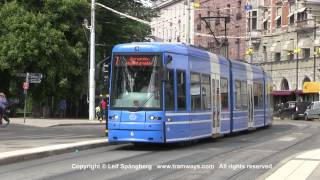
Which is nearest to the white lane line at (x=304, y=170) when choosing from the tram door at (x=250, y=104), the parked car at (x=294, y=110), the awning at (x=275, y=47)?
the tram door at (x=250, y=104)

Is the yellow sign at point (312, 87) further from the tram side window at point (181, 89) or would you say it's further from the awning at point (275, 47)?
the tram side window at point (181, 89)

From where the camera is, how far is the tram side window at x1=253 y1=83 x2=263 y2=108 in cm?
3256

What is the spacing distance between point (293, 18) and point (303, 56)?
16.7ft

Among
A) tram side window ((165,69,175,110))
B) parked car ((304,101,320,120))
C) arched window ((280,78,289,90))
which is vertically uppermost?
arched window ((280,78,289,90))

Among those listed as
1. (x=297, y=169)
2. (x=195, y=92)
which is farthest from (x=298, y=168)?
(x=195, y=92)

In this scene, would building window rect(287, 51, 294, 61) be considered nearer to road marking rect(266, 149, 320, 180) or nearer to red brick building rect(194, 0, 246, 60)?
red brick building rect(194, 0, 246, 60)

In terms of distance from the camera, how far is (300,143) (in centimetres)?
2511

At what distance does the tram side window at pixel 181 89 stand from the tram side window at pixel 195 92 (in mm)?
673

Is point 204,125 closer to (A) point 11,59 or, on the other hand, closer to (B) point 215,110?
(B) point 215,110

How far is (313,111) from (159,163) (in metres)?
49.4

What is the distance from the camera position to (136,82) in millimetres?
20312

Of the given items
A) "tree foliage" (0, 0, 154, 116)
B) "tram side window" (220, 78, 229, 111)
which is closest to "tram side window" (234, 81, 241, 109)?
"tram side window" (220, 78, 229, 111)

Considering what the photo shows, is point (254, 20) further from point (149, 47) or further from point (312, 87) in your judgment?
point (149, 47)

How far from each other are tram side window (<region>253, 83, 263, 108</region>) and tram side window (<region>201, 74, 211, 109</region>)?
8.76 m
